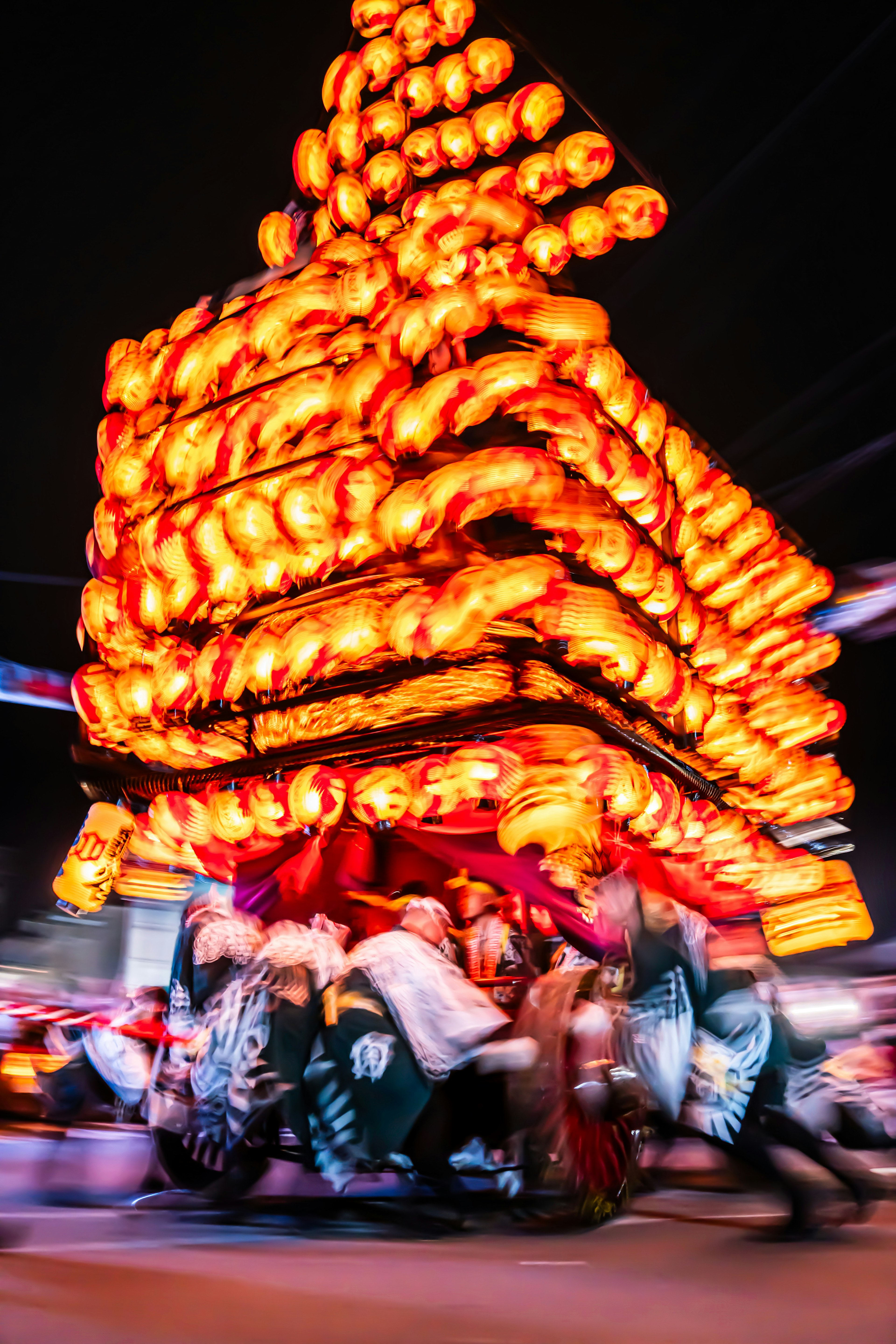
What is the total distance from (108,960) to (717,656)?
36.7ft

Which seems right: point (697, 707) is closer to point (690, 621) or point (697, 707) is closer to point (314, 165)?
point (690, 621)

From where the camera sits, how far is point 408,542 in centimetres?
329

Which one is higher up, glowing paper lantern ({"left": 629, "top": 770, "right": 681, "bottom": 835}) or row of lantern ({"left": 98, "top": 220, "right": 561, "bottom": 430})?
row of lantern ({"left": 98, "top": 220, "right": 561, "bottom": 430})

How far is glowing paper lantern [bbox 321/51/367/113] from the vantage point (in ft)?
14.1

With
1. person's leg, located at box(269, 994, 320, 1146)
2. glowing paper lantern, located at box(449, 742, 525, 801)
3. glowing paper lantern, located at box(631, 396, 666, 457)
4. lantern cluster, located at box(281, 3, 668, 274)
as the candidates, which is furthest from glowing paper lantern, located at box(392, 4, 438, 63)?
person's leg, located at box(269, 994, 320, 1146)

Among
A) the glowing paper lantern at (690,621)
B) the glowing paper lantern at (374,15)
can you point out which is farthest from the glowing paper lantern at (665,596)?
the glowing paper lantern at (374,15)

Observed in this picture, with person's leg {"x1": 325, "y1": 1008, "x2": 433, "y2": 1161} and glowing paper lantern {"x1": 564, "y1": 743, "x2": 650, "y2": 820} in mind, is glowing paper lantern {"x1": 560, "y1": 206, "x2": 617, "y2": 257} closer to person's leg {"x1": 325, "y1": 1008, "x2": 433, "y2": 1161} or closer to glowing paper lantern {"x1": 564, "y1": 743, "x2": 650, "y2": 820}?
glowing paper lantern {"x1": 564, "y1": 743, "x2": 650, "y2": 820}

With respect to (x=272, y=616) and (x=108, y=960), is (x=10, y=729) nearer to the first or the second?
(x=108, y=960)

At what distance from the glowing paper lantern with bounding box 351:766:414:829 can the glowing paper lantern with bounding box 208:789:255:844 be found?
611mm

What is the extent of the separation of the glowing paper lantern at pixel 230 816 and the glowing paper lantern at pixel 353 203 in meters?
2.68

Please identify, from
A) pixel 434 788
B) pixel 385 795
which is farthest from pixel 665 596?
pixel 385 795

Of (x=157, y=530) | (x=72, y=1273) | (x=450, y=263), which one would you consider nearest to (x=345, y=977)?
(x=72, y=1273)

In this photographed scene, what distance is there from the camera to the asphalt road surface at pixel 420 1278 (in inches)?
74.5

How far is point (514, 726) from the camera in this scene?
11.5 feet
